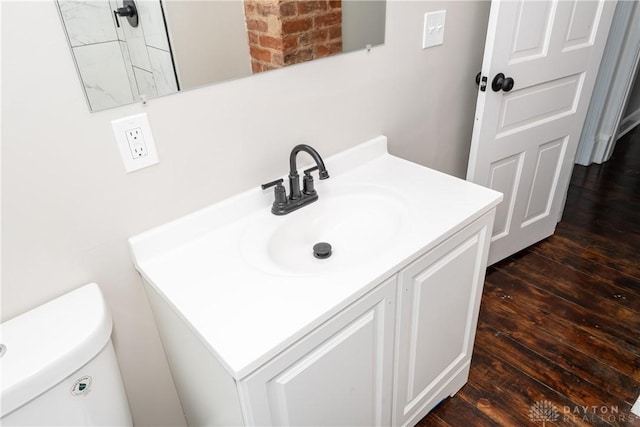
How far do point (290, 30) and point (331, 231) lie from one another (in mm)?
577

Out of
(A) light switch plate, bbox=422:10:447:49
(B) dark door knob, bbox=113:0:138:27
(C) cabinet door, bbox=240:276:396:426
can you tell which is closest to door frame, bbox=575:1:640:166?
(A) light switch plate, bbox=422:10:447:49

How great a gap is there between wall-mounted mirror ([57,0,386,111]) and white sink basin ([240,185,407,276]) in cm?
41

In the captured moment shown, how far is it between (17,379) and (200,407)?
0.48 m

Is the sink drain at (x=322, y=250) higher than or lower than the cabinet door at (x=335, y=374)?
higher

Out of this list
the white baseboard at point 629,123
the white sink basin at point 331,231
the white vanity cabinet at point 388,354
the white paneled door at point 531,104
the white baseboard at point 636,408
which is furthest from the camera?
the white baseboard at point 629,123

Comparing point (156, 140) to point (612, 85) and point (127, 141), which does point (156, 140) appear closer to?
point (127, 141)

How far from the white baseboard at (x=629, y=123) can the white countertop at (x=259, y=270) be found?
3.05m

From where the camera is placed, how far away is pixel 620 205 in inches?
107

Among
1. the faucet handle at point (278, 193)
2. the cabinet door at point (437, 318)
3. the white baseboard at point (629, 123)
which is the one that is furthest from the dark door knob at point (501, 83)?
the white baseboard at point (629, 123)

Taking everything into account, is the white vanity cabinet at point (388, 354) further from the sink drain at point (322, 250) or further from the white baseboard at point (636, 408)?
the white baseboard at point (636, 408)

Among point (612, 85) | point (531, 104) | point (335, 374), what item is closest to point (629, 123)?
point (612, 85)

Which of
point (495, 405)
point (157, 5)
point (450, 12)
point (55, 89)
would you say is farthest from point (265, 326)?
point (450, 12)

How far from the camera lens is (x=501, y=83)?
1712mm

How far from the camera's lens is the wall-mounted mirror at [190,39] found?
916 millimetres
